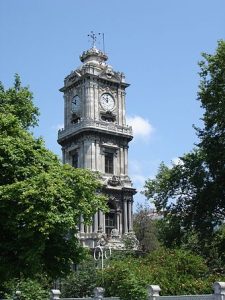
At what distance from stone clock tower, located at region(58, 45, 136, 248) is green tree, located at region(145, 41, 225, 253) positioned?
23058 mm

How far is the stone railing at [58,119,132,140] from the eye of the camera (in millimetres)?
57312

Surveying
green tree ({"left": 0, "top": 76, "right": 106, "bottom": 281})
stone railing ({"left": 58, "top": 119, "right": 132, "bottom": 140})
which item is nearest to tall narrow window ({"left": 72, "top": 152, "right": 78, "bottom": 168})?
stone railing ({"left": 58, "top": 119, "right": 132, "bottom": 140})

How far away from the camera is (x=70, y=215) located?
21812 millimetres

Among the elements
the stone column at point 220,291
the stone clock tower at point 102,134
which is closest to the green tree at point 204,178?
the stone column at point 220,291

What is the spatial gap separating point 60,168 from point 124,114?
37646mm

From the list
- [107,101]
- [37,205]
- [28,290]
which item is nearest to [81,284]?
[28,290]

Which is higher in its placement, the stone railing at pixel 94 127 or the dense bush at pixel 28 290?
the stone railing at pixel 94 127

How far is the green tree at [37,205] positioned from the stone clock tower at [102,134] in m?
30.9

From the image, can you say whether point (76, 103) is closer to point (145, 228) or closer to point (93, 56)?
point (93, 56)

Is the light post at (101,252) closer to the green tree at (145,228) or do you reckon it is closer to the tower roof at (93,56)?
the green tree at (145,228)

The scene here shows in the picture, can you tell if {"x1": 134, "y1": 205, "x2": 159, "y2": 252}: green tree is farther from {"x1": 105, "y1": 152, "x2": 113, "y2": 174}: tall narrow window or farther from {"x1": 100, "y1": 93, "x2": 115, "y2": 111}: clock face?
{"x1": 100, "y1": 93, "x2": 115, "y2": 111}: clock face

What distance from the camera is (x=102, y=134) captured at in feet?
191

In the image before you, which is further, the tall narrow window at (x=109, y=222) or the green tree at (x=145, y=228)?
the green tree at (x=145, y=228)

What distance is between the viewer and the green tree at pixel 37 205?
828 inches
